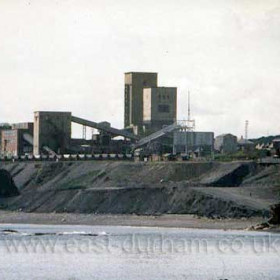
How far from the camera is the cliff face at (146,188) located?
147 m

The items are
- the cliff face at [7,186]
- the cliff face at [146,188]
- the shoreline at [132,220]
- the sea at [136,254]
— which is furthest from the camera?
the cliff face at [7,186]

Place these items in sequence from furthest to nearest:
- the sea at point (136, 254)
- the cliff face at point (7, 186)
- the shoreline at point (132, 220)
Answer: the cliff face at point (7, 186)
the shoreline at point (132, 220)
the sea at point (136, 254)

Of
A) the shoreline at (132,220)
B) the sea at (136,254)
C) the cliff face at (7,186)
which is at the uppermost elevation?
the cliff face at (7,186)

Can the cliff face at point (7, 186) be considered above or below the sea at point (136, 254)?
above

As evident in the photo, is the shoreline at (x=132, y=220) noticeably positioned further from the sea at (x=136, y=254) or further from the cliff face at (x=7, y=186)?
the cliff face at (x=7, y=186)

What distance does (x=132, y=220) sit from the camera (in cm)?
14638

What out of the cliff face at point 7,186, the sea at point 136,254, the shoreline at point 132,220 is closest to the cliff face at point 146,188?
the shoreline at point 132,220

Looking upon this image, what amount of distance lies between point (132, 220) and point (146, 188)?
45.1 ft

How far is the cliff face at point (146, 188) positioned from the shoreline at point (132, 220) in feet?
5.87

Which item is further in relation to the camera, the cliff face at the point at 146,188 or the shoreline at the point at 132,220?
the cliff face at the point at 146,188

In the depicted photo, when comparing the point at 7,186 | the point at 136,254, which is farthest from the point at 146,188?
the point at 136,254

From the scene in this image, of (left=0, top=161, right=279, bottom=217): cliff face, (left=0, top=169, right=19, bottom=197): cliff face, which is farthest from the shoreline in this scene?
(left=0, top=169, right=19, bottom=197): cliff face

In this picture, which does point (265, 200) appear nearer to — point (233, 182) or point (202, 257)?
point (233, 182)

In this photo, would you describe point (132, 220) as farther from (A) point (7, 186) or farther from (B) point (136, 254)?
(A) point (7, 186)
